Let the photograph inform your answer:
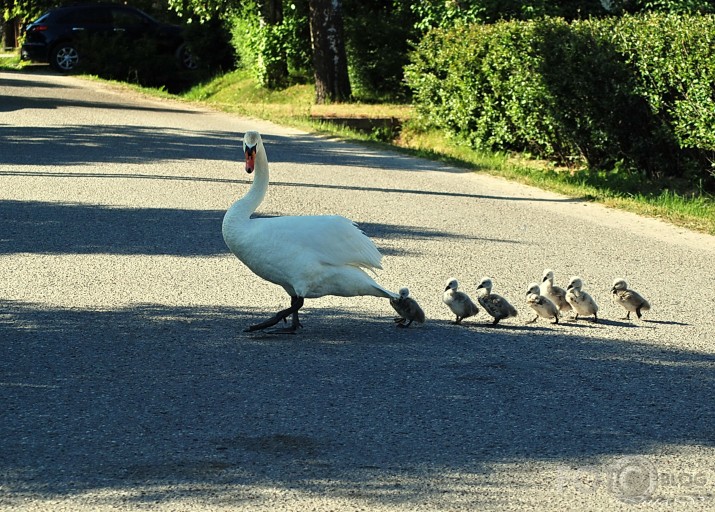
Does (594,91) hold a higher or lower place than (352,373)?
higher

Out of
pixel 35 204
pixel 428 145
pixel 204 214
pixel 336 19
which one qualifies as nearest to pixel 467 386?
pixel 204 214

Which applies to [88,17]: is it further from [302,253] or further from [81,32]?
[302,253]

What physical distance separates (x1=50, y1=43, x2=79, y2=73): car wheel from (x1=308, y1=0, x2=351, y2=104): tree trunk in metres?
11.8

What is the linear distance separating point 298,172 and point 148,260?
20.6 feet

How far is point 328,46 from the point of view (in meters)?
25.9

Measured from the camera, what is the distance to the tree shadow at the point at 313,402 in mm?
4883

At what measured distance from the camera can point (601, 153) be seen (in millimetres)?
16531

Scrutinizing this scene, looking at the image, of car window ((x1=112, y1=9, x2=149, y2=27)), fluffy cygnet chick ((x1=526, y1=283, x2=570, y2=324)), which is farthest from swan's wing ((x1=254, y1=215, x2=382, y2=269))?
car window ((x1=112, y1=9, x2=149, y2=27))

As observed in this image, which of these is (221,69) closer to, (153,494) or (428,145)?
(428,145)

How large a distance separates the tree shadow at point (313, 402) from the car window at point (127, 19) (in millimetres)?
29907

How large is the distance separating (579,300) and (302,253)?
6.70ft

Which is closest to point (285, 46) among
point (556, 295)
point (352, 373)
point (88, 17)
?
point (88, 17)

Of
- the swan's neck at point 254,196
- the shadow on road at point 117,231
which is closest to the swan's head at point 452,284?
the swan's neck at point 254,196

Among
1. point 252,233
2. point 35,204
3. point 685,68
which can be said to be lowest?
point 35,204
